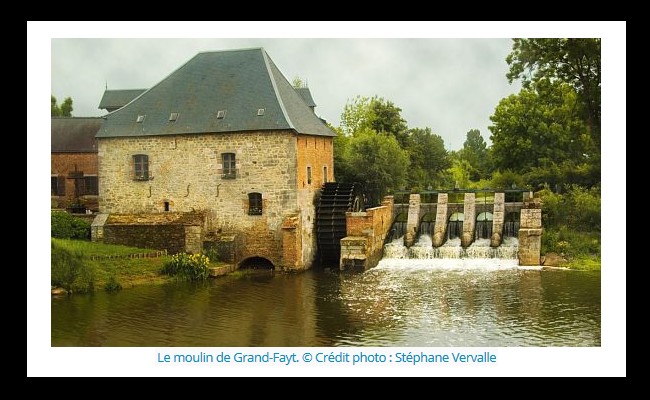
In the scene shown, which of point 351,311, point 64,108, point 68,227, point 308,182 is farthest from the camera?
point 64,108

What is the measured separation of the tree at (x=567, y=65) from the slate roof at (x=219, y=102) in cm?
630

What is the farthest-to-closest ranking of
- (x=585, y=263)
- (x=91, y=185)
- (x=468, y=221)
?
(x=91, y=185) < (x=468, y=221) < (x=585, y=263)

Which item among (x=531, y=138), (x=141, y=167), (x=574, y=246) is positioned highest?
(x=531, y=138)

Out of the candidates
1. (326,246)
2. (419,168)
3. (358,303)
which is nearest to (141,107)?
(326,246)

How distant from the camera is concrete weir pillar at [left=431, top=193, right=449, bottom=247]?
2494cm

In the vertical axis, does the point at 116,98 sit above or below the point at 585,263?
above

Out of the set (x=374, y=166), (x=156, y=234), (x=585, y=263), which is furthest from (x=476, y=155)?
(x=156, y=234)

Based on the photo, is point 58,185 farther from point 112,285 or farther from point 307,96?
point 112,285

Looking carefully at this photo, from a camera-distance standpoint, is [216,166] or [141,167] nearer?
[216,166]

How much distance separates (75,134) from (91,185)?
251 centimetres

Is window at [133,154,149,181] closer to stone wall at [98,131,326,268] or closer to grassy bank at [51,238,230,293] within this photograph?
stone wall at [98,131,326,268]

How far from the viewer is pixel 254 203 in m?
23.6

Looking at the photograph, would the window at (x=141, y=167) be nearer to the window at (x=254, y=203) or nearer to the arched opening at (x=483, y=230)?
the window at (x=254, y=203)
